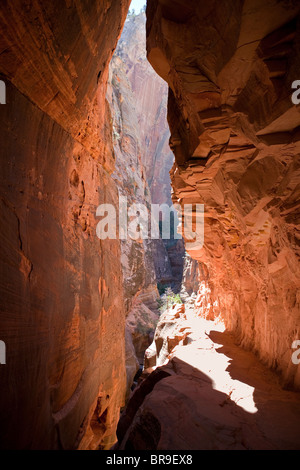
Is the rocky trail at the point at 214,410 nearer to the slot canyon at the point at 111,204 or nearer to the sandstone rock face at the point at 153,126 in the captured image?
the slot canyon at the point at 111,204

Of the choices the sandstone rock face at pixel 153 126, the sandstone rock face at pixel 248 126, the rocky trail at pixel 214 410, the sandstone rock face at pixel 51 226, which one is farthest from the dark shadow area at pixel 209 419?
the sandstone rock face at pixel 153 126

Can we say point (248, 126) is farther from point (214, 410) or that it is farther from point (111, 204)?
point (111, 204)

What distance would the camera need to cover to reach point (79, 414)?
362cm

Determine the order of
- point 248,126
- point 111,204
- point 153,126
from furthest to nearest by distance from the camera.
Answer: point 153,126
point 111,204
point 248,126

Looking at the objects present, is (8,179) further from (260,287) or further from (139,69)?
(139,69)

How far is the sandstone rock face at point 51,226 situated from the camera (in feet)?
7.94

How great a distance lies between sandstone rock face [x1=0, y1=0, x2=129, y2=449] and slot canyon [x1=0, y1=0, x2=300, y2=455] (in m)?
0.02

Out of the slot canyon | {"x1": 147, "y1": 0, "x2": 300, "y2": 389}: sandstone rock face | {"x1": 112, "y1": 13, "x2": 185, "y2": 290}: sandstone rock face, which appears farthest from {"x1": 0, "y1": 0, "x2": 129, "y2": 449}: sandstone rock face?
{"x1": 112, "y1": 13, "x2": 185, "y2": 290}: sandstone rock face

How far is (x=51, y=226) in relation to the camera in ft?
A: 10.9

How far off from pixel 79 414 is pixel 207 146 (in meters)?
4.85

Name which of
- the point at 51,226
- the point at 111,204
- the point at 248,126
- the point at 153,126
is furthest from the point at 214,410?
the point at 153,126

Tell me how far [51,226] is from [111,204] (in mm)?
2967

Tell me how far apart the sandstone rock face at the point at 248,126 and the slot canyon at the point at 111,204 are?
19 mm
